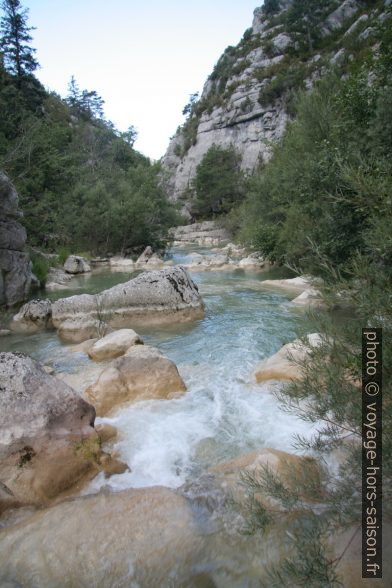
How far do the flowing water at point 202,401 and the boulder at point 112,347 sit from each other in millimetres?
274

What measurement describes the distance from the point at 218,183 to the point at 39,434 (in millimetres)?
58720

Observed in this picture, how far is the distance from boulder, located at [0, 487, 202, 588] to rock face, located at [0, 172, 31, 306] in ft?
38.3

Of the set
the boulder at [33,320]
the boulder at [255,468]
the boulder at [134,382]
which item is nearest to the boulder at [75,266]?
the boulder at [33,320]

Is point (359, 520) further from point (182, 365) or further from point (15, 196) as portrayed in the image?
point (15, 196)

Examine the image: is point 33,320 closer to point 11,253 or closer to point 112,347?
point 11,253

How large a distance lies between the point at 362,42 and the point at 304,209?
44.1 metres

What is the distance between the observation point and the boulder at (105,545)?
3.17m

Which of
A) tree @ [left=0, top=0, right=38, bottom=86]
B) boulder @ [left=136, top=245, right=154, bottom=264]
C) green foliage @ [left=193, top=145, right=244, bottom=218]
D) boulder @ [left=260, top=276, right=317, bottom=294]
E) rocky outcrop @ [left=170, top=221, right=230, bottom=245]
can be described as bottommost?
boulder @ [left=260, top=276, right=317, bottom=294]

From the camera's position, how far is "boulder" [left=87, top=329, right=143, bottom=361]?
28.3 feet

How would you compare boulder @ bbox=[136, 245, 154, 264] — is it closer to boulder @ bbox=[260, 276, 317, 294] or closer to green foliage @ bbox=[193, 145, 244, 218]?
boulder @ bbox=[260, 276, 317, 294]

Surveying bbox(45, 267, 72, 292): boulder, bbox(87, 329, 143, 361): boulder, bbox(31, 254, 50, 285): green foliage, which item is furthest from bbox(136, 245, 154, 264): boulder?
bbox(87, 329, 143, 361): boulder

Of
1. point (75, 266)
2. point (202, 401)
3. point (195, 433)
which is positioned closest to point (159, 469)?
point (195, 433)

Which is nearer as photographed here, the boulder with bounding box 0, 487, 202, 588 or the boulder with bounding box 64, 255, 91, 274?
the boulder with bounding box 0, 487, 202, 588

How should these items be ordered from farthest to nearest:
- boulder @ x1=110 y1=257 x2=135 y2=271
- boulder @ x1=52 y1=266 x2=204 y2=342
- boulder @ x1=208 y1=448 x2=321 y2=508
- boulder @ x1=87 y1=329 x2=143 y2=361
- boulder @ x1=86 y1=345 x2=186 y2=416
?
boulder @ x1=110 y1=257 x2=135 y2=271, boulder @ x1=52 y1=266 x2=204 y2=342, boulder @ x1=87 y1=329 x2=143 y2=361, boulder @ x1=86 y1=345 x2=186 y2=416, boulder @ x1=208 y1=448 x2=321 y2=508
